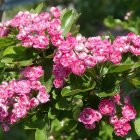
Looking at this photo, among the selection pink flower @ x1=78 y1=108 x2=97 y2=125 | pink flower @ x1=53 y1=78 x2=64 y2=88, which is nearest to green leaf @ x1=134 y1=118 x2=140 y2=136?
pink flower @ x1=78 y1=108 x2=97 y2=125

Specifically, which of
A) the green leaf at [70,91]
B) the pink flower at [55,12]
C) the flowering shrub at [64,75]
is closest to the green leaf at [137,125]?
the flowering shrub at [64,75]

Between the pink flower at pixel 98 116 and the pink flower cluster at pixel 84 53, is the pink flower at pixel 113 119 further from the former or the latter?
the pink flower cluster at pixel 84 53

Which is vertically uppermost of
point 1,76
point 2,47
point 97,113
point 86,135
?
point 2,47

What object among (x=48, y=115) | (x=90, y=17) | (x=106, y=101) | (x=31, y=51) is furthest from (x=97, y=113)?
(x=90, y=17)

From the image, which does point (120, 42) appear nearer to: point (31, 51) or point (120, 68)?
point (120, 68)

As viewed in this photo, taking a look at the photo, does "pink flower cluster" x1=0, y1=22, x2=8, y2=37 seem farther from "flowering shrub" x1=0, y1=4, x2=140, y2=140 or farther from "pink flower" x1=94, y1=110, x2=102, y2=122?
"pink flower" x1=94, y1=110, x2=102, y2=122

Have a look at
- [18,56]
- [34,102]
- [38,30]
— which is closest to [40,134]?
[34,102]

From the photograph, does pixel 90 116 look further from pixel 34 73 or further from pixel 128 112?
pixel 34 73
